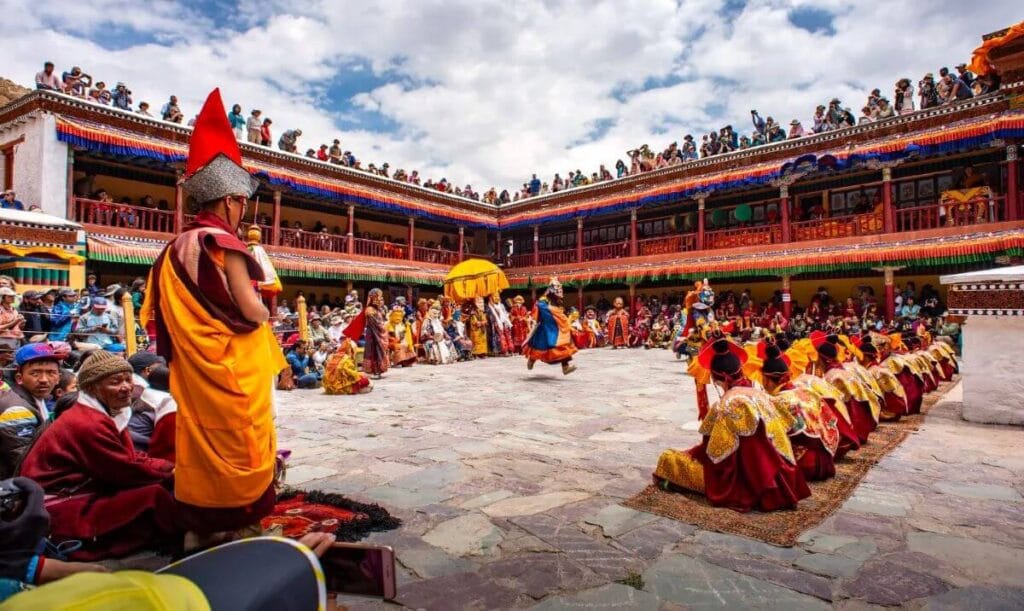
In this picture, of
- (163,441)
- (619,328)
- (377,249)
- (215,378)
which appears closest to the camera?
(215,378)

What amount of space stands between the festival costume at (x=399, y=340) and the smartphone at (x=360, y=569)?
1195cm

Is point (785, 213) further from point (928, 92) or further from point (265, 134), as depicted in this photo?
point (265, 134)

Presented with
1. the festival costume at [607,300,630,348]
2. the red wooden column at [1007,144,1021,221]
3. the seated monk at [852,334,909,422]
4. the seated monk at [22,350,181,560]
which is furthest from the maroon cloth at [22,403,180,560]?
the festival costume at [607,300,630,348]

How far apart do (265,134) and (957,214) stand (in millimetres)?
19899

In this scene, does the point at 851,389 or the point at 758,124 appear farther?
the point at 758,124

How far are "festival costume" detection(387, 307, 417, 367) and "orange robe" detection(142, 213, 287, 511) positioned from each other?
11.1 metres

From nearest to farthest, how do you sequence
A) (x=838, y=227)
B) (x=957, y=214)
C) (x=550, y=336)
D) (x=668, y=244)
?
(x=550, y=336) → (x=957, y=214) → (x=838, y=227) → (x=668, y=244)

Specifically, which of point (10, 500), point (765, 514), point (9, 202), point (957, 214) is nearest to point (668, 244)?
point (957, 214)

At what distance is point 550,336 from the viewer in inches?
408

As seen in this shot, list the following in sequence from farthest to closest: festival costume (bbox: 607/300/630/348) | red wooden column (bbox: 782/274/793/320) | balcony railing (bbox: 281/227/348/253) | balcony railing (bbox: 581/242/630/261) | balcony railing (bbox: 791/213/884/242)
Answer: balcony railing (bbox: 581/242/630/261) < festival costume (bbox: 607/300/630/348) < balcony railing (bbox: 281/227/348/253) < red wooden column (bbox: 782/274/793/320) < balcony railing (bbox: 791/213/884/242)

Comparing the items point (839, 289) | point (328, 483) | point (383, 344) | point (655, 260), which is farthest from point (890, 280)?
point (328, 483)

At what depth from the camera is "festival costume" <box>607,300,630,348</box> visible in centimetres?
1986

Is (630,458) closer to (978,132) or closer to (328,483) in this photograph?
(328,483)

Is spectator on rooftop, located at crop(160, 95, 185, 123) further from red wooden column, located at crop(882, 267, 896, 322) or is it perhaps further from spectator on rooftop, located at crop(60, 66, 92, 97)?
red wooden column, located at crop(882, 267, 896, 322)
